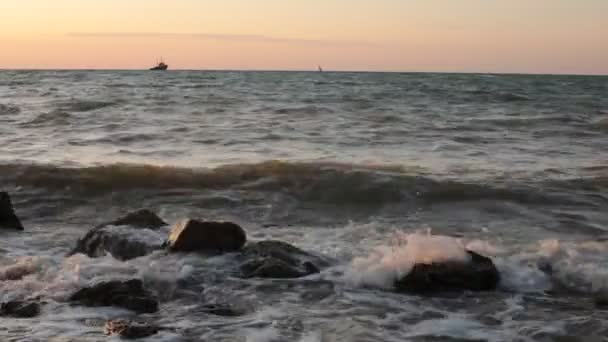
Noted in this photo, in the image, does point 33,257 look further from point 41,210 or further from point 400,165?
point 400,165

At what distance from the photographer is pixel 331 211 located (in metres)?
10.3

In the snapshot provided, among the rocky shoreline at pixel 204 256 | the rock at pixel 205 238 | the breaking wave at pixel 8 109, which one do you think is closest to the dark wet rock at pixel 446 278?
the rocky shoreline at pixel 204 256

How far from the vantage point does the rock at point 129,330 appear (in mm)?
4941

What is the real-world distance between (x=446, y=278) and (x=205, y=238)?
7.76 ft

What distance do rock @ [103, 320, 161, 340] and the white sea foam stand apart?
2008 mm

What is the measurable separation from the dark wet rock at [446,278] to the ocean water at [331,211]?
0.14 metres

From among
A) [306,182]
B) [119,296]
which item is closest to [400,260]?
[119,296]

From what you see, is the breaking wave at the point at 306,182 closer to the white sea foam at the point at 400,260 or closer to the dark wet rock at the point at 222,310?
the white sea foam at the point at 400,260

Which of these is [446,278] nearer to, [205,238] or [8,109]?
[205,238]

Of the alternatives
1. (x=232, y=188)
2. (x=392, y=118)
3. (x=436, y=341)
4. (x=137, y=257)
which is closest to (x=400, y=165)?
(x=232, y=188)

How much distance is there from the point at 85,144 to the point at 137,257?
34.8 ft

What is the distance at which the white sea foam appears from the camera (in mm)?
6402

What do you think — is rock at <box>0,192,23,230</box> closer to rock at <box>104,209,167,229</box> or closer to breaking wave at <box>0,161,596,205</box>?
rock at <box>104,209,167,229</box>

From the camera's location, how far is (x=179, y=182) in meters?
12.1
